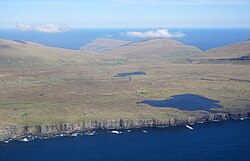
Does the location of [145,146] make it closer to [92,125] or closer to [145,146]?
[145,146]

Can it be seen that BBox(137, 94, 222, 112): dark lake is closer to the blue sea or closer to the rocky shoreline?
the rocky shoreline

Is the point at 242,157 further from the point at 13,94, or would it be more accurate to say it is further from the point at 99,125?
the point at 13,94

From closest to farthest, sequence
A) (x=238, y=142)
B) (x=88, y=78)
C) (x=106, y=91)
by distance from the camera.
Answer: (x=238, y=142)
(x=106, y=91)
(x=88, y=78)

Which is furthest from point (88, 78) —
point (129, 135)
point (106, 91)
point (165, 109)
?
point (129, 135)

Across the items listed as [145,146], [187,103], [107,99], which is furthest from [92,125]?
[187,103]

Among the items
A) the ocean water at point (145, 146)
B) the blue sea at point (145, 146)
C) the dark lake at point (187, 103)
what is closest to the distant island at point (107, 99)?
the dark lake at point (187, 103)

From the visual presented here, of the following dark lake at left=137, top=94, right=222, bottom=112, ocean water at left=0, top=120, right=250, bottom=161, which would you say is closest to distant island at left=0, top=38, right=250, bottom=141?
dark lake at left=137, top=94, right=222, bottom=112
